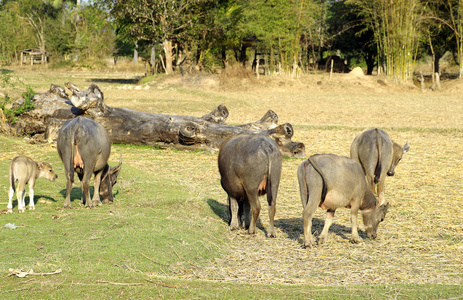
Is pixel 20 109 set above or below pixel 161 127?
above

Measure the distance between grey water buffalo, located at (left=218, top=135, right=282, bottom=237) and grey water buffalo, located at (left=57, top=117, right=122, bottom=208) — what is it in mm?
2503

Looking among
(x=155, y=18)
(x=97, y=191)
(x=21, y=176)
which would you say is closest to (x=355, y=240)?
(x=97, y=191)

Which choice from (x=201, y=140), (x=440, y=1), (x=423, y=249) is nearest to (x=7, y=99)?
(x=201, y=140)

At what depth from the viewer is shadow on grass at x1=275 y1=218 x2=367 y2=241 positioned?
8219 millimetres

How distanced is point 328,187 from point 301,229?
146 centimetres

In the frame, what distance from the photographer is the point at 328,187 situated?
24.1 ft

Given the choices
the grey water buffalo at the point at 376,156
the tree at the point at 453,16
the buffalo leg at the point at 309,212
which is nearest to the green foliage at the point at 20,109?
the grey water buffalo at the point at 376,156

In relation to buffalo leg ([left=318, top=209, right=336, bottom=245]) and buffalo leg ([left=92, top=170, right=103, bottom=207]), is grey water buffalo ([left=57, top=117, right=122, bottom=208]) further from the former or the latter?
buffalo leg ([left=318, top=209, right=336, bottom=245])

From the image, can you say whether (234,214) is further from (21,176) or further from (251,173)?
(21,176)

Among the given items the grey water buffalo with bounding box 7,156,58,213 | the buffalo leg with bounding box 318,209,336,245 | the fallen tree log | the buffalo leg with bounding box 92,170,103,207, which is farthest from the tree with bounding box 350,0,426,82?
the grey water buffalo with bounding box 7,156,58,213

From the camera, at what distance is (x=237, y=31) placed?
145 ft

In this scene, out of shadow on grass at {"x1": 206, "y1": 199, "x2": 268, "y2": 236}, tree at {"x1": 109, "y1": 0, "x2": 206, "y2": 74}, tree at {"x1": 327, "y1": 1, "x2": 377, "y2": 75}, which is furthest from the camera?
tree at {"x1": 327, "y1": 1, "x2": 377, "y2": 75}

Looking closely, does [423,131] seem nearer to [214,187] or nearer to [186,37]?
[214,187]

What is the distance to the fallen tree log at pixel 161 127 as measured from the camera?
50.2 feet
